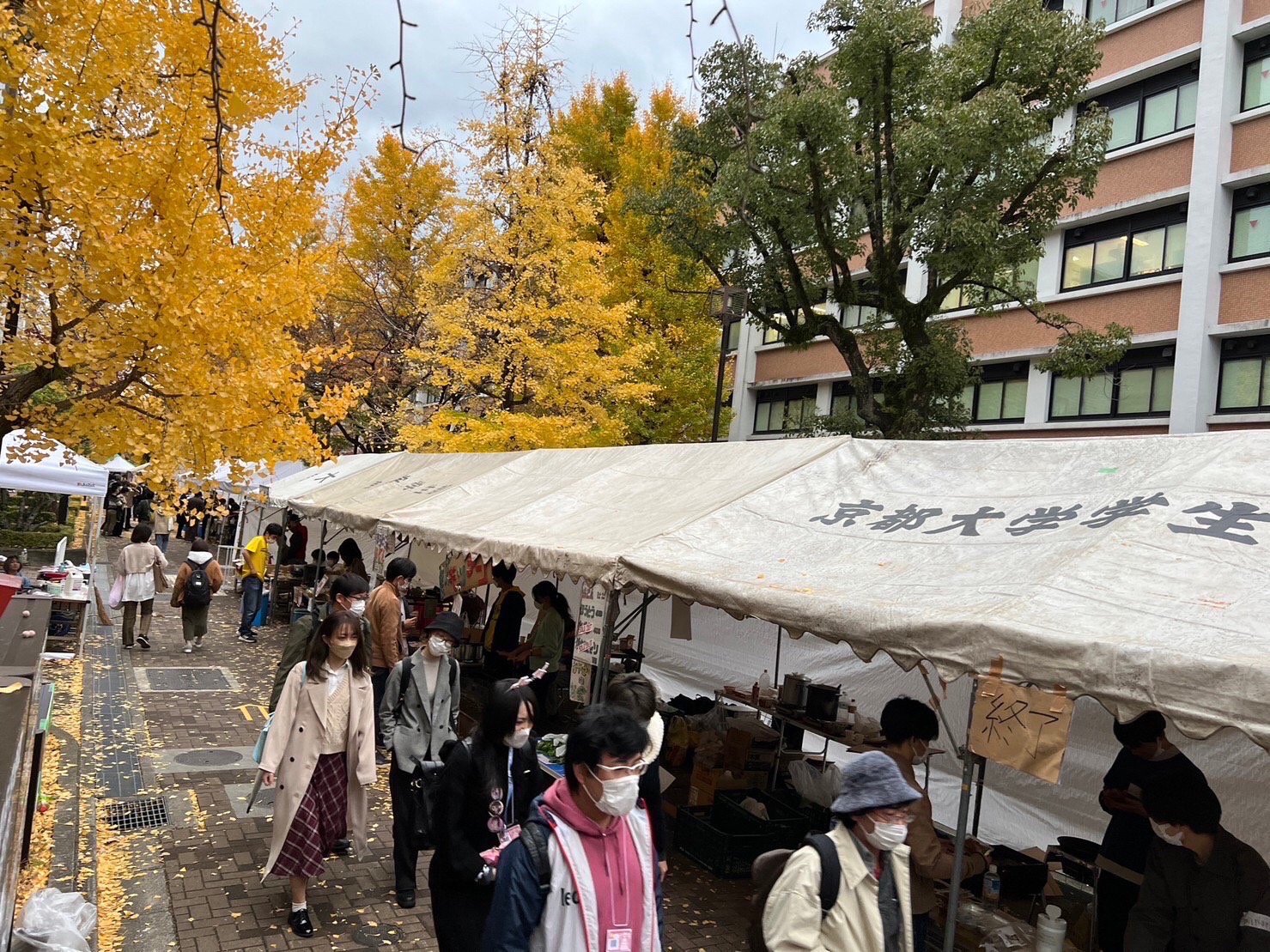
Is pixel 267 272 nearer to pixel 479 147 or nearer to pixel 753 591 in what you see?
pixel 753 591

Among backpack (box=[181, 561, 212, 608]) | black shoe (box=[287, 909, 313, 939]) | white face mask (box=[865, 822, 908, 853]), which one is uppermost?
white face mask (box=[865, 822, 908, 853])

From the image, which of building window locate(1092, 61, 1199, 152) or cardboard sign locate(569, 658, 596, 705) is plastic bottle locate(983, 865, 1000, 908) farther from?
building window locate(1092, 61, 1199, 152)

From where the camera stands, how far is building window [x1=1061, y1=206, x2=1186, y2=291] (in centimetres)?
2012

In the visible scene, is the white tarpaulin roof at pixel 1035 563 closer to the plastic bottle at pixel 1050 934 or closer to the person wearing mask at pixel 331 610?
the person wearing mask at pixel 331 610

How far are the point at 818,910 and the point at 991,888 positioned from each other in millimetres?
3692

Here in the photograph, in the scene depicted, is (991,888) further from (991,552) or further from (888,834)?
(888,834)

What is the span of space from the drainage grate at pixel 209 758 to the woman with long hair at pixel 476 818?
5268 millimetres

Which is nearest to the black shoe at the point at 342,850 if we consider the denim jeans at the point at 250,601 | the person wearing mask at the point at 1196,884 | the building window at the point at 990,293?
the person wearing mask at the point at 1196,884

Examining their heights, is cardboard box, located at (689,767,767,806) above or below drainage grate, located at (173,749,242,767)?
above

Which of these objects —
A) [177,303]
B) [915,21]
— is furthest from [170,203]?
[915,21]

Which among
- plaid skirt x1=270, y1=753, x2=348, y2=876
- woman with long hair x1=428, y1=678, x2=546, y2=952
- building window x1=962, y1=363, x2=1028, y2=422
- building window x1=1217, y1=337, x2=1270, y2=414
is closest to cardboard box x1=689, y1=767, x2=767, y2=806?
plaid skirt x1=270, y1=753, x2=348, y2=876

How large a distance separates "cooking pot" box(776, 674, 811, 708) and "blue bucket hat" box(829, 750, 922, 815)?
217 inches

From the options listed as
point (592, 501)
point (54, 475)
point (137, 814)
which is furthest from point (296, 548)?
point (137, 814)

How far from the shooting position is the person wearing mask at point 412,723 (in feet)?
18.3
